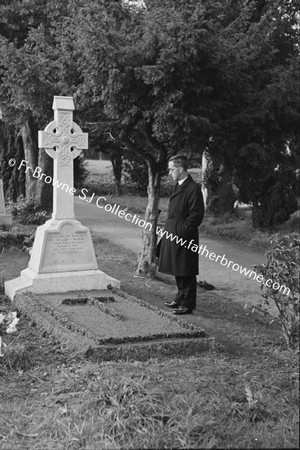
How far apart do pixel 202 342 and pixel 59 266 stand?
2.93 meters

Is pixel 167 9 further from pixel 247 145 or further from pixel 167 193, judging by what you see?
pixel 167 193

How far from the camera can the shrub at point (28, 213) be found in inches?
645

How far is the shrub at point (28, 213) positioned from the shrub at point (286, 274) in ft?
36.6

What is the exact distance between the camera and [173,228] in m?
7.84

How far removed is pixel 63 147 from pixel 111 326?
120 inches

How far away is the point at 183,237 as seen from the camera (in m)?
7.67

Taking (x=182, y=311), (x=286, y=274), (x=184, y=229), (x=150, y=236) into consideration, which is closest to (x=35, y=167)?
(x=150, y=236)

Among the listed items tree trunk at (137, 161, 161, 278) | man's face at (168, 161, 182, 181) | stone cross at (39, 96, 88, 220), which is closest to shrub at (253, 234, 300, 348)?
man's face at (168, 161, 182, 181)

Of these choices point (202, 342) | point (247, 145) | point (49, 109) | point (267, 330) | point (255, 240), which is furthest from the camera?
point (255, 240)

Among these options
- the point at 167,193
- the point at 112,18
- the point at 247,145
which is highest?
the point at 112,18

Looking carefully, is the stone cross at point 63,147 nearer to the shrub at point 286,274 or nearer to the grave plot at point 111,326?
the grave plot at point 111,326

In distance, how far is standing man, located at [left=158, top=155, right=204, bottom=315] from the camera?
7664 millimetres

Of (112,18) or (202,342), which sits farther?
(112,18)

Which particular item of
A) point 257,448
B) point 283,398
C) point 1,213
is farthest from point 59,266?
point 1,213
